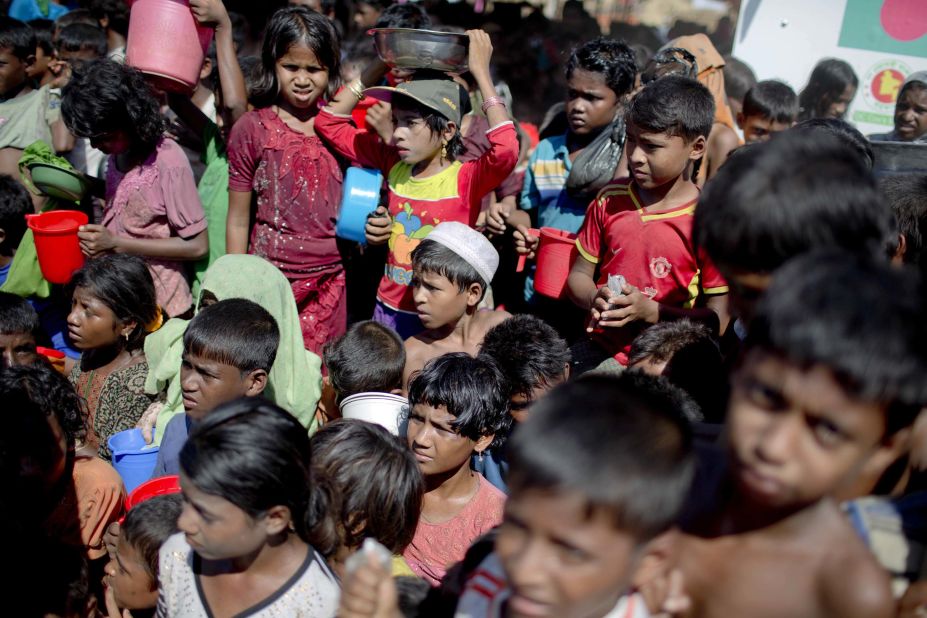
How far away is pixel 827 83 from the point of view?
5.88 m

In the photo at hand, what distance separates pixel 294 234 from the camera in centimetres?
410

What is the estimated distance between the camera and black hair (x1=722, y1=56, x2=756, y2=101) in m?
5.84

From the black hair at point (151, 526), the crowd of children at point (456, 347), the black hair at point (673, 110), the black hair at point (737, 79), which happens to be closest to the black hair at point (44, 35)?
the crowd of children at point (456, 347)

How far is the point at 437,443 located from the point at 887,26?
5.14 metres

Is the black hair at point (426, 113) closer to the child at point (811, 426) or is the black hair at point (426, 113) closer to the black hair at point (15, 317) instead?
the black hair at point (15, 317)

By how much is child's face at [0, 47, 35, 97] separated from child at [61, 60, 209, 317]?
1.61m

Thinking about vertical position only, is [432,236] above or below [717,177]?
below

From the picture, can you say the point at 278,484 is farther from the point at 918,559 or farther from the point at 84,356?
the point at 84,356

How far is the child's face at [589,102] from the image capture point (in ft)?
13.0

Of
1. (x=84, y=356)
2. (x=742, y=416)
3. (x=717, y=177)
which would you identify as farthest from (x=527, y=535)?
(x=84, y=356)

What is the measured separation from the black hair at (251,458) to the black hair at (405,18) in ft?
11.3

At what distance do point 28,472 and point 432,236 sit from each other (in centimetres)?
187

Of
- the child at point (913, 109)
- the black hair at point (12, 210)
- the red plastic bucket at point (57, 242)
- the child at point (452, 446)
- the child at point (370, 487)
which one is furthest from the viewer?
the child at point (913, 109)

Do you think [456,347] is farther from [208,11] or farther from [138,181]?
[208,11]
